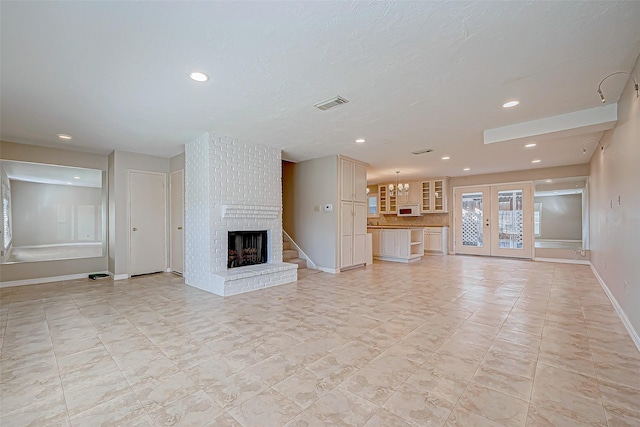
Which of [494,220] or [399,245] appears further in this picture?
[494,220]

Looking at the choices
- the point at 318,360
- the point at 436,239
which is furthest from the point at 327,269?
the point at 436,239

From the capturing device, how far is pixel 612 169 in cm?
379

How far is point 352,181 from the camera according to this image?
655 cm

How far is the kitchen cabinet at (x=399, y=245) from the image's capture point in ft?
25.3

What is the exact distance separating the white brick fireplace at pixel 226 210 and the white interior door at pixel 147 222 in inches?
56.5

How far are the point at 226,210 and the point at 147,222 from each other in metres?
2.53

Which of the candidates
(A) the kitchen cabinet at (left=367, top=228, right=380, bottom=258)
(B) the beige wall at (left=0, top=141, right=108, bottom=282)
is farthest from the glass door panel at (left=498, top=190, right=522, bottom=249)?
(B) the beige wall at (left=0, top=141, right=108, bottom=282)

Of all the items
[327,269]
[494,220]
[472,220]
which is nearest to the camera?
[327,269]

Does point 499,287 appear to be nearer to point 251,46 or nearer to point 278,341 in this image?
point 278,341

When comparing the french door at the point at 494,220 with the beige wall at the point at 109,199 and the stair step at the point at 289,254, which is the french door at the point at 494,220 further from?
the beige wall at the point at 109,199

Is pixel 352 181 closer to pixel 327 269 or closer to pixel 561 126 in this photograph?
pixel 327 269

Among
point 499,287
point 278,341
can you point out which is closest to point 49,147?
point 278,341

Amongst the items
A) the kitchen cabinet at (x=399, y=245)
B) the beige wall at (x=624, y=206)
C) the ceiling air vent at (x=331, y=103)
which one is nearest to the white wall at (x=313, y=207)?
the kitchen cabinet at (x=399, y=245)

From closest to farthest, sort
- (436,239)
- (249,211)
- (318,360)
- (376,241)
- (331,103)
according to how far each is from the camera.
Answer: (318,360)
(331,103)
(249,211)
(376,241)
(436,239)
